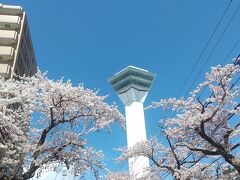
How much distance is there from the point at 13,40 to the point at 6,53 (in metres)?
2.07

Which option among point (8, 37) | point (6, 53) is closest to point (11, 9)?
point (8, 37)

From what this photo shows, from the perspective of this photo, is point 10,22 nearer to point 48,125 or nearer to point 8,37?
point 8,37

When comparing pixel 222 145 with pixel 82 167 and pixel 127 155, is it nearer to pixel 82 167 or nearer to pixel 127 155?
pixel 82 167

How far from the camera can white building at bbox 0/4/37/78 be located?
132ft

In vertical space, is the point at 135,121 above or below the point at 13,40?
above

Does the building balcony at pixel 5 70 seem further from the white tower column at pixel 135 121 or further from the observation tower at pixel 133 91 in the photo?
Answer: the observation tower at pixel 133 91

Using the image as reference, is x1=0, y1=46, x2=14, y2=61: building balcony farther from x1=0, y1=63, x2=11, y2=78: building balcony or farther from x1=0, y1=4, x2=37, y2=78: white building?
x1=0, y1=63, x2=11, y2=78: building balcony

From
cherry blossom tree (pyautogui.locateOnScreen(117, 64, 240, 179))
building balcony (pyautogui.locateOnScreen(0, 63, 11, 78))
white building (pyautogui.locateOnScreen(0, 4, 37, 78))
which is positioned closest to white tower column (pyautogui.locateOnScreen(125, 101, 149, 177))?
white building (pyautogui.locateOnScreen(0, 4, 37, 78))

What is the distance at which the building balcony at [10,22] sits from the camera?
4217cm

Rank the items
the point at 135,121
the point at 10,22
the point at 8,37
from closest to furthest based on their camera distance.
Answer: the point at 8,37 < the point at 10,22 < the point at 135,121

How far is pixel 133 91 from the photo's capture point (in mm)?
129375

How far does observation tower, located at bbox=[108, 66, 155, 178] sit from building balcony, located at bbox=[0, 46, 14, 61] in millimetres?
89147

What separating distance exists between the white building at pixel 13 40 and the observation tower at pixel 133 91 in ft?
279

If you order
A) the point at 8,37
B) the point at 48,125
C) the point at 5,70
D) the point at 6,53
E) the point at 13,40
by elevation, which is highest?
the point at 8,37
